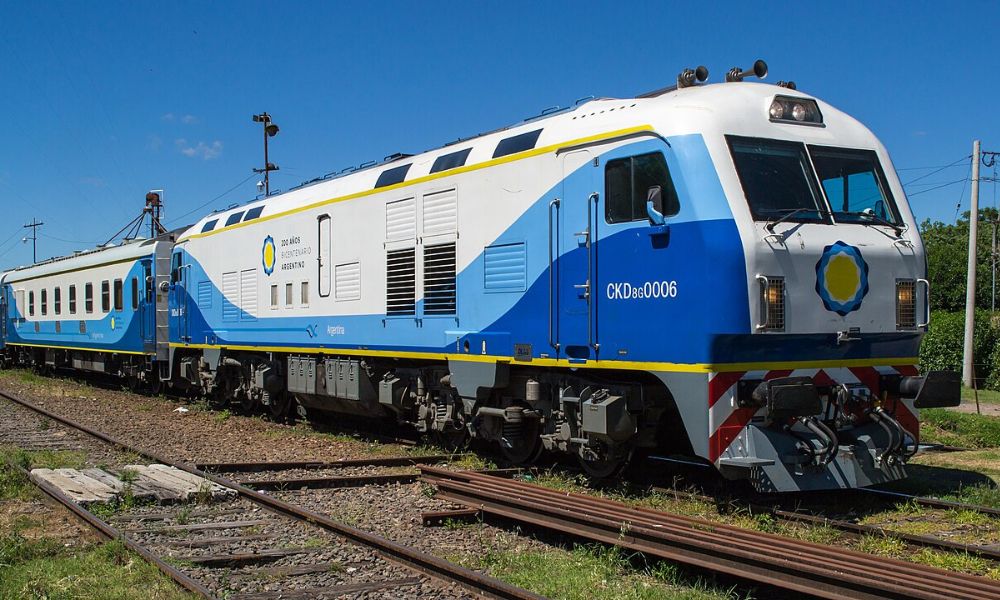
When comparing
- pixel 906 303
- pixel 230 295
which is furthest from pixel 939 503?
pixel 230 295

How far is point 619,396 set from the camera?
8750mm

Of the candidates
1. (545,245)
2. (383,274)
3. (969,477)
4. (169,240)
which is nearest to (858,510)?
(969,477)

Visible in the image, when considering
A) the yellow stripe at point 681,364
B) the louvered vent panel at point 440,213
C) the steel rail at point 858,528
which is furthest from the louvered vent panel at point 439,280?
the steel rail at point 858,528

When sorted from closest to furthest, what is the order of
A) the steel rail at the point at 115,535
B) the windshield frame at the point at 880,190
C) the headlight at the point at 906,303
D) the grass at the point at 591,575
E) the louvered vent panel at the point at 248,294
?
the grass at the point at 591,575
the steel rail at the point at 115,535
the windshield frame at the point at 880,190
the headlight at the point at 906,303
the louvered vent panel at the point at 248,294

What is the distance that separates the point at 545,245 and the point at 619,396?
1.90m

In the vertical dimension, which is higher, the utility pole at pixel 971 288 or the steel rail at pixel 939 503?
the utility pole at pixel 971 288

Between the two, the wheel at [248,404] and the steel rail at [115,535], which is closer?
the steel rail at [115,535]

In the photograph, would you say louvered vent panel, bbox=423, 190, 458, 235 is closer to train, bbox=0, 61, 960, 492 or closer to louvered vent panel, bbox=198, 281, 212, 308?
train, bbox=0, 61, 960, 492

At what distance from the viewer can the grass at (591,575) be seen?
589 centimetres

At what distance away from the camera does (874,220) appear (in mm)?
8875

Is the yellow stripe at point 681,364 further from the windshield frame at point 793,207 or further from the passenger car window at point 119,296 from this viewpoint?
the passenger car window at point 119,296

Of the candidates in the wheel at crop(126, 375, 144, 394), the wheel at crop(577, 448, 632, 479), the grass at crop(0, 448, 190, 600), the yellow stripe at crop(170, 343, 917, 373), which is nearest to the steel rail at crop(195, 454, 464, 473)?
the yellow stripe at crop(170, 343, 917, 373)

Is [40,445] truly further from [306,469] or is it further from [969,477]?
[969,477]

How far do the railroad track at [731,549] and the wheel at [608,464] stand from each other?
3.07 ft
